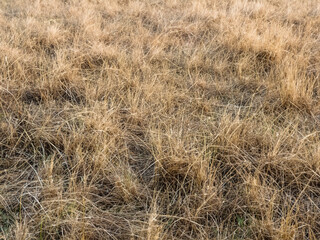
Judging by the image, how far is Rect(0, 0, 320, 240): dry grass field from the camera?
1.59 meters

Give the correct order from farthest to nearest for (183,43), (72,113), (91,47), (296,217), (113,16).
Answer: (113,16), (183,43), (91,47), (72,113), (296,217)

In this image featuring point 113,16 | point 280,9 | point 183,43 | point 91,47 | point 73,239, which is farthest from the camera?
point 280,9

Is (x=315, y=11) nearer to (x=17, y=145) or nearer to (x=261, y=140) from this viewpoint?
(x=261, y=140)

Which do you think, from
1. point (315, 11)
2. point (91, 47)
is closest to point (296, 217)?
point (91, 47)

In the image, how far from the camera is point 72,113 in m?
2.41

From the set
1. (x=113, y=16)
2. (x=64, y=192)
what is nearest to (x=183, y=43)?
(x=113, y=16)

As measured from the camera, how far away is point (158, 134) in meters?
2.02

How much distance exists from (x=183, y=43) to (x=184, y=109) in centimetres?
171

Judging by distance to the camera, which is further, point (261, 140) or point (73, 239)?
point (261, 140)

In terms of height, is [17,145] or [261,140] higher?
[261,140]

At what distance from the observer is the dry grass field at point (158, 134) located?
1591 millimetres

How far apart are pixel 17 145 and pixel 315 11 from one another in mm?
5139

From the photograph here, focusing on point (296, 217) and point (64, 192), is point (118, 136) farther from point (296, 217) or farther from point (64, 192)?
point (296, 217)

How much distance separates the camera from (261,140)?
2117 mm
